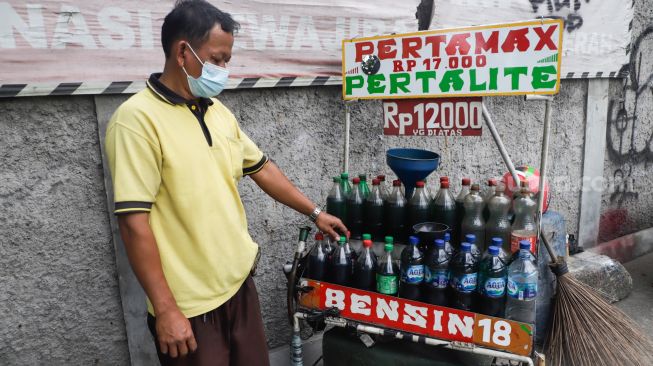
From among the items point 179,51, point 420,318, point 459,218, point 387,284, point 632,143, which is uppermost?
point 179,51

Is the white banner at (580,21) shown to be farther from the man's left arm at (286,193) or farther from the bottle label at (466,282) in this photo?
the bottle label at (466,282)

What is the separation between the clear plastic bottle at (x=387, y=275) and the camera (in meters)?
2.30

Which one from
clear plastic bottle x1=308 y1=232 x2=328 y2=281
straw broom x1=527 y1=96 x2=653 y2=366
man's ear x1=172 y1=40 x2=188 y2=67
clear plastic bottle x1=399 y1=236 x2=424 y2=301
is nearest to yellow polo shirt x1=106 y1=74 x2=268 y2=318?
man's ear x1=172 y1=40 x2=188 y2=67

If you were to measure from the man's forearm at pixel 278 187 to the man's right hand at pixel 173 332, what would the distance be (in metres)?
0.84

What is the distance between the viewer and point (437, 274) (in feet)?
7.39

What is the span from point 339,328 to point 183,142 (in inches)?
57.1

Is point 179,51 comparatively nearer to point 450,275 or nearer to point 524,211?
point 450,275

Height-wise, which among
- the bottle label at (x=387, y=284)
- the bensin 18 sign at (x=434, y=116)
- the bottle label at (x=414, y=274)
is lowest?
the bottle label at (x=387, y=284)

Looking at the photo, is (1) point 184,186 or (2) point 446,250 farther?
(2) point 446,250

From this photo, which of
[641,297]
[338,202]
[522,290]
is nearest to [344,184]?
[338,202]

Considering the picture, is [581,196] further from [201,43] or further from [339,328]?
[201,43]

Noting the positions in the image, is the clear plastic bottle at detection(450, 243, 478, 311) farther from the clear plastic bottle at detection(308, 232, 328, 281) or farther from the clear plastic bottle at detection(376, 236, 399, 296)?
the clear plastic bottle at detection(308, 232, 328, 281)

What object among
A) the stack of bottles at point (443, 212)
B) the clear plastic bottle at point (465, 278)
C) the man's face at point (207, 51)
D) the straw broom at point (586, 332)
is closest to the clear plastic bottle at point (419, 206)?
the stack of bottles at point (443, 212)

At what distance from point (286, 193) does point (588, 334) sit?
2154 millimetres
